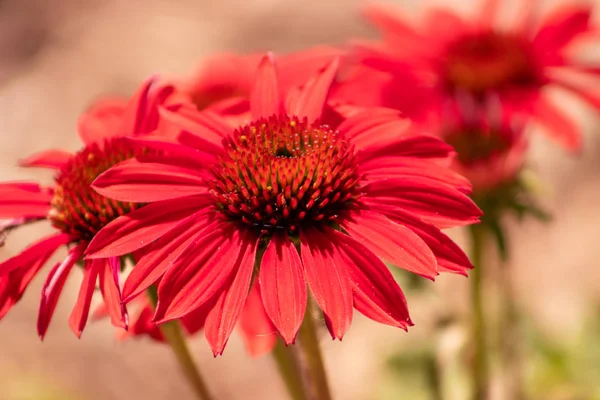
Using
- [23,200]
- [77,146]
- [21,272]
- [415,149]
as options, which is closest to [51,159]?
[23,200]

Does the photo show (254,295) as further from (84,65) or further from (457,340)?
(84,65)

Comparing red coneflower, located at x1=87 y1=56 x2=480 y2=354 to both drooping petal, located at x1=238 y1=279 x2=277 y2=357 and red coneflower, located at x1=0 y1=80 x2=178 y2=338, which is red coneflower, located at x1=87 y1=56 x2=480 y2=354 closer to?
red coneflower, located at x1=0 y1=80 x2=178 y2=338

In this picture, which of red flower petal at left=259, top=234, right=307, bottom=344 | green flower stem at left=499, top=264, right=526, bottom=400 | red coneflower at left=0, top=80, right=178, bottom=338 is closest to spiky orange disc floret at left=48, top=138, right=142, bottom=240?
red coneflower at left=0, top=80, right=178, bottom=338

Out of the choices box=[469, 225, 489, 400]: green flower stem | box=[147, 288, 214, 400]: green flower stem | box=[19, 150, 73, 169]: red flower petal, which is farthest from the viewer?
box=[469, 225, 489, 400]: green flower stem

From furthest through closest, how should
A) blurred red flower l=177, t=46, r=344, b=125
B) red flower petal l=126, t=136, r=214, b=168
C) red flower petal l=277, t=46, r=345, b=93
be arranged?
blurred red flower l=177, t=46, r=344, b=125
red flower petal l=277, t=46, r=345, b=93
red flower petal l=126, t=136, r=214, b=168

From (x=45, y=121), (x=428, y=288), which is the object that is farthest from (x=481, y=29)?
(x=45, y=121)

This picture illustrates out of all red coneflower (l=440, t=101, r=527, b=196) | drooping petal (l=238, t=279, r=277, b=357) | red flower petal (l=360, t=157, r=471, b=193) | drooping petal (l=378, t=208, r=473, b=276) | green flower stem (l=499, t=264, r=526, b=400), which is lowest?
green flower stem (l=499, t=264, r=526, b=400)

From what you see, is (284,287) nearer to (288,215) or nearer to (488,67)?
(288,215)

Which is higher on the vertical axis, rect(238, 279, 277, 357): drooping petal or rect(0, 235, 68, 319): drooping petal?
rect(0, 235, 68, 319): drooping petal

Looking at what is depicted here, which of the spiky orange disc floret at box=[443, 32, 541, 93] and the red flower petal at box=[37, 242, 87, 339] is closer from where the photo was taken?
the red flower petal at box=[37, 242, 87, 339]
